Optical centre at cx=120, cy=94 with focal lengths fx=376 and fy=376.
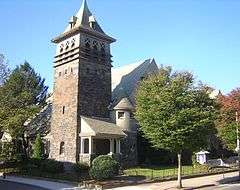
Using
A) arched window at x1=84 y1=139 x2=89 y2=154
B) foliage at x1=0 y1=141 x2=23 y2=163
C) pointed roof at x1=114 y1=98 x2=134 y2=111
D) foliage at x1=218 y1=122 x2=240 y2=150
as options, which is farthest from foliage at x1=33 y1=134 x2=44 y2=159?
foliage at x1=218 y1=122 x2=240 y2=150

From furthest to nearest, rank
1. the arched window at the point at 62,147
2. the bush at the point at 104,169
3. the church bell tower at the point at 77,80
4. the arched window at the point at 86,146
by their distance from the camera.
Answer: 1. the arched window at the point at 62,147
2. the arched window at the point at 86,146
3. the church bell tower at the point at 77,80
4. the bush at the point at 104,169

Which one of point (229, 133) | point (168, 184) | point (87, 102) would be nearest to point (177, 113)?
point (168, 184)

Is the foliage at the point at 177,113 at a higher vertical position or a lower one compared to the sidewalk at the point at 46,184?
higher

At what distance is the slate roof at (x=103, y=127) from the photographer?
127 feet

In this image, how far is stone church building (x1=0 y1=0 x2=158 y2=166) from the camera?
39.9m

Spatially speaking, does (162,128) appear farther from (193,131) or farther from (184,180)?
(184,180)

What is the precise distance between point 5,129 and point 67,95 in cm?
782

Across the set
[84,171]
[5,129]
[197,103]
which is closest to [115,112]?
[84,171]

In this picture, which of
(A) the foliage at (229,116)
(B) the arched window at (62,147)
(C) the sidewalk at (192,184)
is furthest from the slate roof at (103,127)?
(A) the foliage at (229,116)

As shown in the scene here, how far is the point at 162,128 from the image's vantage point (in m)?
28.7

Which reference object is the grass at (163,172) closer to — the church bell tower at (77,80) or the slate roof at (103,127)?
the slate roof at (103,127)

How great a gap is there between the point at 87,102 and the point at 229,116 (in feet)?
51.3

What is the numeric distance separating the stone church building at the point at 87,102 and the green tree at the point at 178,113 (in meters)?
10.2

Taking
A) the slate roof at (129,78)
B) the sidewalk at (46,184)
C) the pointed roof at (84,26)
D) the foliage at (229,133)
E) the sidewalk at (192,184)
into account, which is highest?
the pointed roof at (84,26)
